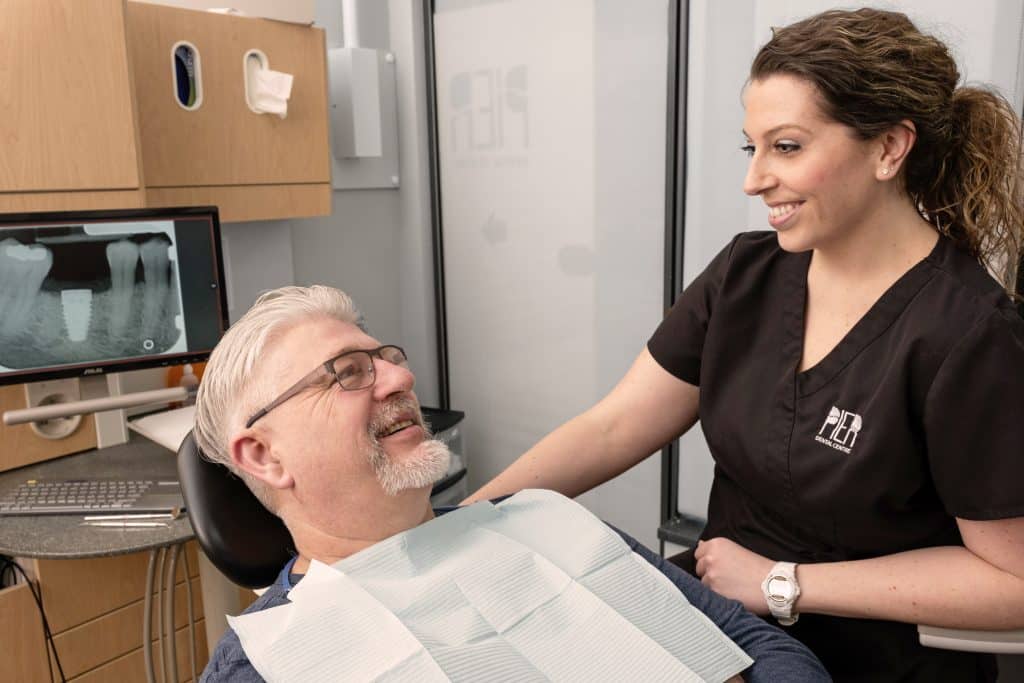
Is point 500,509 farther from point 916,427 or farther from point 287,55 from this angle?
point 287,55

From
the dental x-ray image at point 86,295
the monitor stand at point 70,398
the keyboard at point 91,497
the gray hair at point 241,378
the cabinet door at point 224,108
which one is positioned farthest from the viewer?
the cabinet door at point 224,108

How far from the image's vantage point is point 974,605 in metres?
1.09

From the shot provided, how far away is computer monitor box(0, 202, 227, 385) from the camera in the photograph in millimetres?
1707

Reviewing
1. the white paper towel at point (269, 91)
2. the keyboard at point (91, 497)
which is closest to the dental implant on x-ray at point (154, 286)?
the keyboard at point (91, 497)

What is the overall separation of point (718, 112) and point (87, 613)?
1.89 m

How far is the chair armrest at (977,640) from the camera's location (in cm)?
110

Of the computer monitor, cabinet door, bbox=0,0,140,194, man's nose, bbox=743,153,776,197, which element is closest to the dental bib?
man's nose, bbox=743,153,776,197

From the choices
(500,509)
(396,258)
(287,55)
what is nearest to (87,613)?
(500,509)

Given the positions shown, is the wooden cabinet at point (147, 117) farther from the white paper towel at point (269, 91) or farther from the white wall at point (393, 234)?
the white wall at point (393, 234)

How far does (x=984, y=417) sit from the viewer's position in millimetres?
1052

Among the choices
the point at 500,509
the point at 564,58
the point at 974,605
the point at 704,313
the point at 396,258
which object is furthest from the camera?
the point at 396,258

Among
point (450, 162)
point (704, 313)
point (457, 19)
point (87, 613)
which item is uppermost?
point (457, 19)

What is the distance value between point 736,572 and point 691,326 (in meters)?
0.40

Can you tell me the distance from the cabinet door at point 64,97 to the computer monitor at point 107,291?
0.09 m
